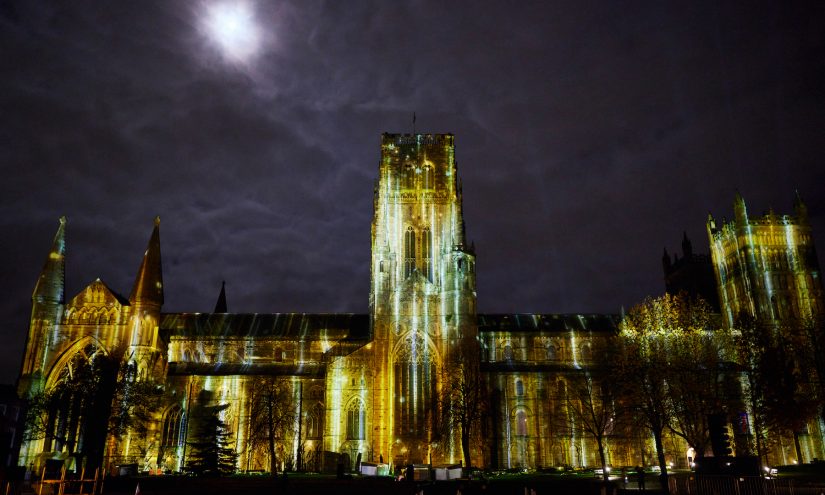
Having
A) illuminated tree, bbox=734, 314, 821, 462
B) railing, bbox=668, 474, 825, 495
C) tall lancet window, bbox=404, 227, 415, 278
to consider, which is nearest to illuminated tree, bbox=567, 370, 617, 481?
illuminated tree, bbox=734, 314, 821, 462

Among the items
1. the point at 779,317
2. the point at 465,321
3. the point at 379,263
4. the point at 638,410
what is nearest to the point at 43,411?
the point at 379,263

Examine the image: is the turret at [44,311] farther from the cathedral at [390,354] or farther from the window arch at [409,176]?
the window arch at [409,176]

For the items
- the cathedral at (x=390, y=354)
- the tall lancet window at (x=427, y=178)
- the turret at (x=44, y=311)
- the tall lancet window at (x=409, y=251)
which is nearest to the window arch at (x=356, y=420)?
the cathedral at (x=390, y=354)

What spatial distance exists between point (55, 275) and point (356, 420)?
37761 mm

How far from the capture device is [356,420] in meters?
61.2

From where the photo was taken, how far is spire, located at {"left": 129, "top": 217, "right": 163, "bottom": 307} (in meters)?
67.4

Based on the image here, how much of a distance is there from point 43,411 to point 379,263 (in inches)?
1424

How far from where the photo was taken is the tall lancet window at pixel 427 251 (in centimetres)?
6925

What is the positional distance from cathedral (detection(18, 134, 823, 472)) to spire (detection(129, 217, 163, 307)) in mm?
162

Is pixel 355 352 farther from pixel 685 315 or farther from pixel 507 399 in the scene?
pixel 685 315

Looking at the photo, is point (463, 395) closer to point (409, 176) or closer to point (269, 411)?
point (269, 411)

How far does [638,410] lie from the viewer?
186 ft

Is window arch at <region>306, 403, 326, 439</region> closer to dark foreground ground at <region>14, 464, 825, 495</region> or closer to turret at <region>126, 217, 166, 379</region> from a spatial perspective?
turret at <region>126, 217, 166, 379</region>

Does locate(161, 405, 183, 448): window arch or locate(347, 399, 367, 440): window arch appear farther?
locate(161, 405, 183, 448): window arch
